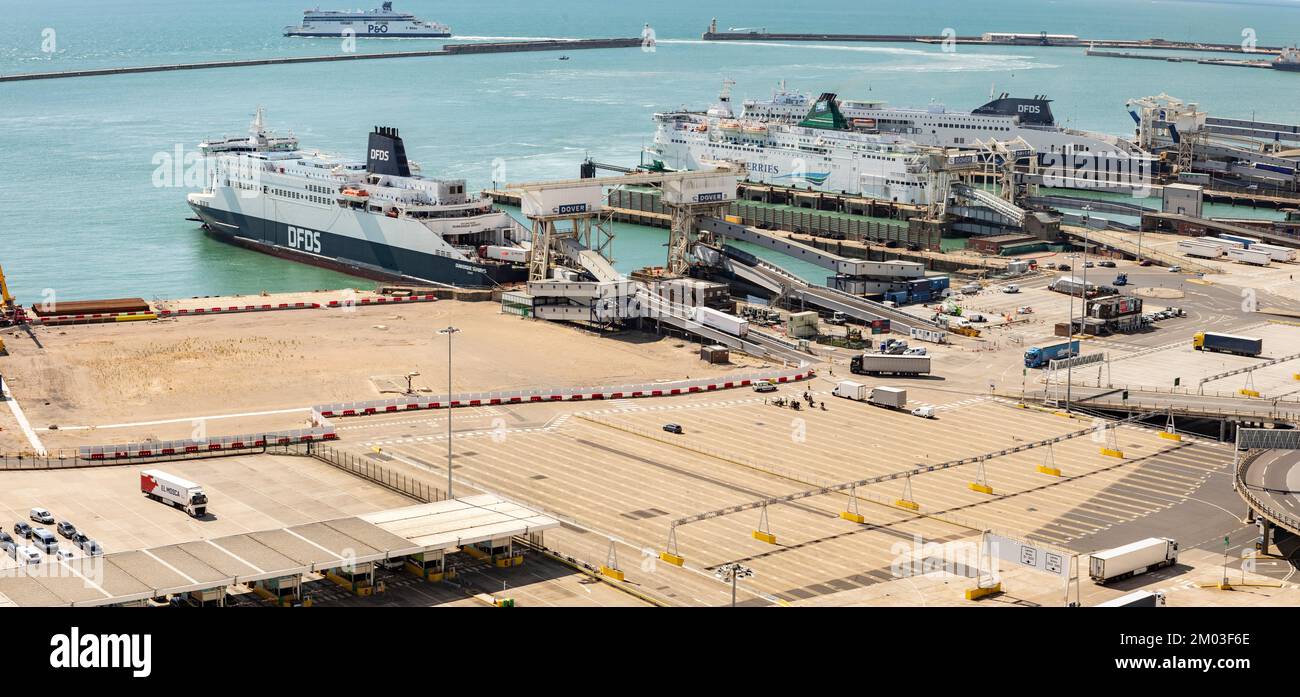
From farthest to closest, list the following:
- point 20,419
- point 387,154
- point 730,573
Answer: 1. point 387,154
2. point 20,419
3. point 730,573

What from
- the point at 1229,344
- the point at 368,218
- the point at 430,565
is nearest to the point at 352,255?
the point at 368,218

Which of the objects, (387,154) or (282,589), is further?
(387,154)

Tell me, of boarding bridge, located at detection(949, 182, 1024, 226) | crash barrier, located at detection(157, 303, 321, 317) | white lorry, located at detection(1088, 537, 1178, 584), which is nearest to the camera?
white lorry, located at detection(1088, 537, 1178, 584)

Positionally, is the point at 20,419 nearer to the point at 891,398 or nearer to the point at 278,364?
the point at 278,364

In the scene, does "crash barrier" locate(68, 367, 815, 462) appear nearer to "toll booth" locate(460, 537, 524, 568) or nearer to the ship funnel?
"toll booth" locate(460, 537, 524, 568)

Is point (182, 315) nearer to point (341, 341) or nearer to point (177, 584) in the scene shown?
point (341, 341)

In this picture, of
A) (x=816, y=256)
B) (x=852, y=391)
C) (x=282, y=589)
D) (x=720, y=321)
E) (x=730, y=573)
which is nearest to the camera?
(x=282, y=589)

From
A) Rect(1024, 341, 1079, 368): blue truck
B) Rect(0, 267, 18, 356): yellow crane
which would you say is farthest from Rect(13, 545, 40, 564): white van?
Rect(1024, 341, 1079, 368): blue truck
